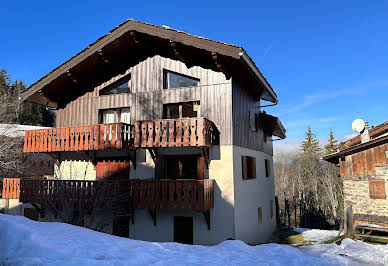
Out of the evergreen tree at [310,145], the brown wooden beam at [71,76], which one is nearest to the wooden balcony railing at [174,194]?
the brown wooden beam at [71,76]

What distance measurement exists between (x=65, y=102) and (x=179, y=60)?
291 inches

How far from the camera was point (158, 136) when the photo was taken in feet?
37.6

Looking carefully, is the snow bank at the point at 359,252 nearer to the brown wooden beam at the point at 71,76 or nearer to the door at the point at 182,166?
the door at the point at 182,166

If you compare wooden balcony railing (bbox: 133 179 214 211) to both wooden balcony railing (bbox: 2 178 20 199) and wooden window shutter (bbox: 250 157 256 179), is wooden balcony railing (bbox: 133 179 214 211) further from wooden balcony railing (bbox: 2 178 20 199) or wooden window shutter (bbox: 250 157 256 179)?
wooden balcony railing (bbox: 2 178 20 199)

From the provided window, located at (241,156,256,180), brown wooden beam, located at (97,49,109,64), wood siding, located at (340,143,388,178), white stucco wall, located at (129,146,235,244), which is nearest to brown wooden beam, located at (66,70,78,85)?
brown wooden beam, located at (97,49,109,64)

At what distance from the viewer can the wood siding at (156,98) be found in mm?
12078

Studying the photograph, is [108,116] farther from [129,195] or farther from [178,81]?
[129,195]

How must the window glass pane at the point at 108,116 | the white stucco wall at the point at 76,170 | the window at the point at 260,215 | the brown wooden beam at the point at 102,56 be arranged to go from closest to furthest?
the brown wooden beam at the point at 102,56
the white stucco wall at the point at 76,170
the window glass pane at the point at 108,116
the window at the point at 260,215

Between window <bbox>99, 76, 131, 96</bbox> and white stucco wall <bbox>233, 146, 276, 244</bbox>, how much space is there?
6857mm

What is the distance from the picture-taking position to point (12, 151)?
22.3m

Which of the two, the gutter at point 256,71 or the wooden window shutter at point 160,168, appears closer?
the gutter at point 256,71

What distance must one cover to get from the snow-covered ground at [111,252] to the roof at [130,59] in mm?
7608

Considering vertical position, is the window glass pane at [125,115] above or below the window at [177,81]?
below

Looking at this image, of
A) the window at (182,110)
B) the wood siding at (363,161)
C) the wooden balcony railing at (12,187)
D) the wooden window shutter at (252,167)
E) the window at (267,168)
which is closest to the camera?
the window at (182,110)
